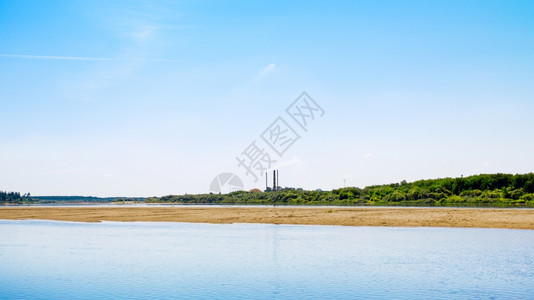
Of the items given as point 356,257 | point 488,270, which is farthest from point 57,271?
point 488,270

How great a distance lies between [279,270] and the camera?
2005cm

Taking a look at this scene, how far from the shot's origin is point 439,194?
99.6m

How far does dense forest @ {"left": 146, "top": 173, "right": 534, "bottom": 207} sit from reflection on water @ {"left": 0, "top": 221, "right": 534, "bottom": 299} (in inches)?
2226

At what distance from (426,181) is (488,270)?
9664 centimetres

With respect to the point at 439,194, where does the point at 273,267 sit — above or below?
below

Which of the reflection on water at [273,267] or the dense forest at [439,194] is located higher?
the dense forest at [439,194]

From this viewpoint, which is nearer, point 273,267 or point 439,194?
point 273,267

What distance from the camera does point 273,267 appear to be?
20.8 meters

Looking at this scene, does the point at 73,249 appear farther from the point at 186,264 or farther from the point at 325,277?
the point at 325,277

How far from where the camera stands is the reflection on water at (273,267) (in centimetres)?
1599

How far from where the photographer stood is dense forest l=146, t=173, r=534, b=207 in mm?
90125

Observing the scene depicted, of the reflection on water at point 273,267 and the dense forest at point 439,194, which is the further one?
the dense forest at point 439,194

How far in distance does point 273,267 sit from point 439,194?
8682 centimetres

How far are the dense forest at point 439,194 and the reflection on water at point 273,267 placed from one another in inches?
2226
